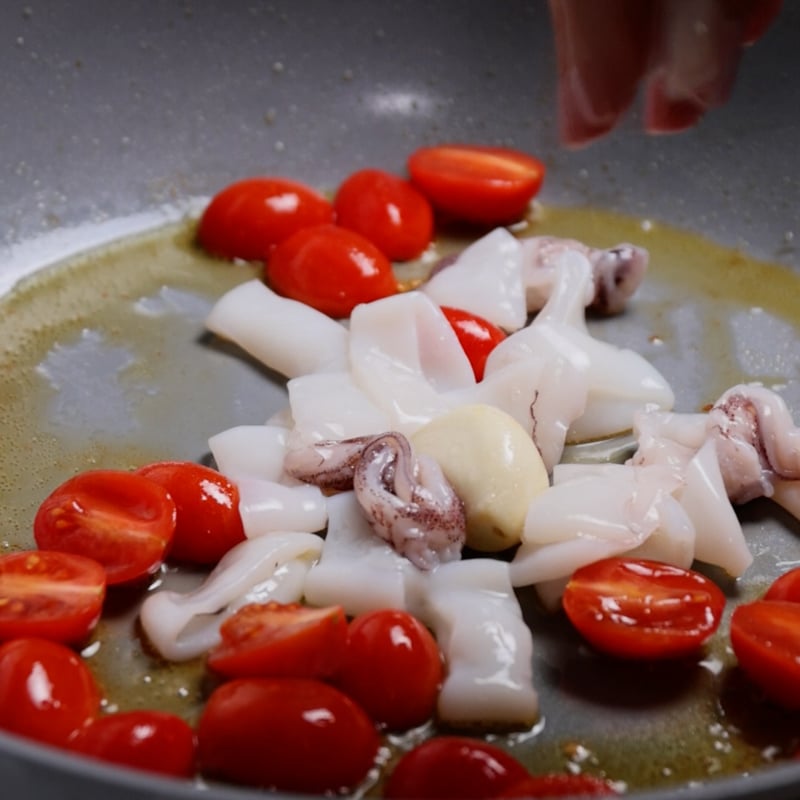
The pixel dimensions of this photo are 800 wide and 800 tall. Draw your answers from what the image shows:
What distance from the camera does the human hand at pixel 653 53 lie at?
172 cm

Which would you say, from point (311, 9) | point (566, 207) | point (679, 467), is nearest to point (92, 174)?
point (311, 9)

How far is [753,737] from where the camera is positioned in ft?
4.77

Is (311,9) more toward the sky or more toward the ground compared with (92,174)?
more toward the sky

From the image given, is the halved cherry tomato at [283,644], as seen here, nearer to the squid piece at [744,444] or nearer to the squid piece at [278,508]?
the squid piece at [278,508]

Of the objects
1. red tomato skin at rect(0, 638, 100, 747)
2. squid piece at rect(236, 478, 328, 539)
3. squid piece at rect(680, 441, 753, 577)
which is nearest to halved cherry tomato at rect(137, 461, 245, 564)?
squid piece at rect(236, 478, 328, 539)

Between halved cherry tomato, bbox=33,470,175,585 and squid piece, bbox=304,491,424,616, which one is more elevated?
halved cherry tomato, bbox=33,470,175,585

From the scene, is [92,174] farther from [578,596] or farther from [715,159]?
[578,596]

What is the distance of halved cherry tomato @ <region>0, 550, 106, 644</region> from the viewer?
4.89 ft

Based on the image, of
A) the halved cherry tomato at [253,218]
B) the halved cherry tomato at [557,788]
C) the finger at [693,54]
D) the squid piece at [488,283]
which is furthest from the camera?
the halved cherry tomato at [253,218]

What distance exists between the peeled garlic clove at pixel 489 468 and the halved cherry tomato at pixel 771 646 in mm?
312

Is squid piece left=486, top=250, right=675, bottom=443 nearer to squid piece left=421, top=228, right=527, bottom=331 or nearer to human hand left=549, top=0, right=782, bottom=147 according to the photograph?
squid piece left=421, top=228, right=527, bottom=331

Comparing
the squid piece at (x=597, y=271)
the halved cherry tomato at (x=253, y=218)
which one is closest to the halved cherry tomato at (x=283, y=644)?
the squid piece at (x=597, y=271)

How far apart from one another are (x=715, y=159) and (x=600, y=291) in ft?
1.81

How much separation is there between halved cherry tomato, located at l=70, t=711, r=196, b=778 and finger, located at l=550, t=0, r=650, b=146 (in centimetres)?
100
